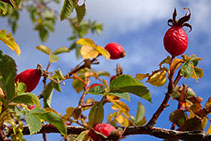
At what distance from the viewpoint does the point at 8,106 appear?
4.23 feet

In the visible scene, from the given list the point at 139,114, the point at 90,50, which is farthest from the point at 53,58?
the point at 139,114

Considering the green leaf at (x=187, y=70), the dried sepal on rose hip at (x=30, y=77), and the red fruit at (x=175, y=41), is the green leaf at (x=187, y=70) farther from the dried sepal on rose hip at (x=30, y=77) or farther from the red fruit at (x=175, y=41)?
the dried sepal on rose hip at (x=30, y=77)

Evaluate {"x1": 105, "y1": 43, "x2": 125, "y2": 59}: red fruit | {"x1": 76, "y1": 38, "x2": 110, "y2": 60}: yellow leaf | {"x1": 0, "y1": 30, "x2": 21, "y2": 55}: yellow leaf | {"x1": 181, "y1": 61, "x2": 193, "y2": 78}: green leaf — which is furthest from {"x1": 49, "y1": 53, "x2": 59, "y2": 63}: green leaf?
{"x1": 181, "y1": 61, "x2": 193, "y2": 78}: green leaf

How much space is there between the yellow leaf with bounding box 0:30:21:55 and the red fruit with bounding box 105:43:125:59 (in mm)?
877

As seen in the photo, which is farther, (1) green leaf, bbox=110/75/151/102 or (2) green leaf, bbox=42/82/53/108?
(2) green leaf, bbox=42/82/53/108

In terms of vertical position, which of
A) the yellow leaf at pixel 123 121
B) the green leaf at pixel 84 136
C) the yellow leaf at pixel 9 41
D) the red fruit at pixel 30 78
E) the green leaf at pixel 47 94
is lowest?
the green leaf at pixel 84 136

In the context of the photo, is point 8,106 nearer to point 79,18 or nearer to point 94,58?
point 79,18

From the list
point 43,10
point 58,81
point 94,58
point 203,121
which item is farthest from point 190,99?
point 43,10

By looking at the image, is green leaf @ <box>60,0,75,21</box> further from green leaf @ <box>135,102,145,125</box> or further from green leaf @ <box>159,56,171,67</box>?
green leaf @ <box>135,102,145,125</box>

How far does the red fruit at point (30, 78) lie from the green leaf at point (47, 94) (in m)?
0.08

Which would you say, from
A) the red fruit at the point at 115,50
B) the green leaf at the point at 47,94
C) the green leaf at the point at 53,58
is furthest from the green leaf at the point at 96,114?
the red fruit at the point at 115,50

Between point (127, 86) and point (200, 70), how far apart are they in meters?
0.52

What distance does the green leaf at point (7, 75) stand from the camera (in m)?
1.28

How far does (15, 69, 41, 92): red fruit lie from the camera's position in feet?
5.59
